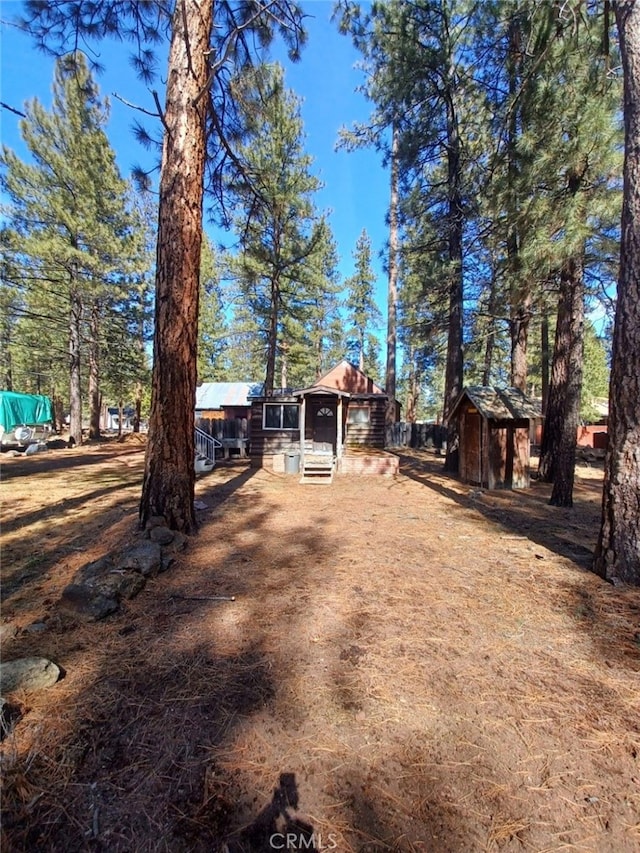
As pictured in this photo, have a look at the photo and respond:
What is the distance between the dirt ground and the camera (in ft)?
4.71

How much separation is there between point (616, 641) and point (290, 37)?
836cm

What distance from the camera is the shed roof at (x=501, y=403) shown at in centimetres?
898

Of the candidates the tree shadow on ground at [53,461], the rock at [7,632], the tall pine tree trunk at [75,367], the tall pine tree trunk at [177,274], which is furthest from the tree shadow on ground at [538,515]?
the tall pine tree trunk at [75,367]

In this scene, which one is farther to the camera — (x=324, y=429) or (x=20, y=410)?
(x=20, y=410)

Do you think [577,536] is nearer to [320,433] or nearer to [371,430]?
[371,430]

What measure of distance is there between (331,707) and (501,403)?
8.76 meters

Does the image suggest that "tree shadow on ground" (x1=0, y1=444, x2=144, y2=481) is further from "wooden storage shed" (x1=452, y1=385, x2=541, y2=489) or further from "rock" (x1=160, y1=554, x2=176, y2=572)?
"wooden storage shed" (x1=452, y1=385, x2=541, y2=489)

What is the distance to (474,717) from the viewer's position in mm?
1945

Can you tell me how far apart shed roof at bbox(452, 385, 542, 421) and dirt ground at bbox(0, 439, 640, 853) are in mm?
5330

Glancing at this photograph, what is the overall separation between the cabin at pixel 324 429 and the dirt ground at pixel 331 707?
671 centimetres

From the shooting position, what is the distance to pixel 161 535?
4176 mm

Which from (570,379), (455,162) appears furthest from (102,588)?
(455,162)

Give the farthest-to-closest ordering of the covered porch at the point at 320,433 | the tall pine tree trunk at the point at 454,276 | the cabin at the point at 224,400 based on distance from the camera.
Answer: the cabin at the point at 224,400
the covered porch at the point at 320,433
the tall pine tree trunk at the point at 454,276

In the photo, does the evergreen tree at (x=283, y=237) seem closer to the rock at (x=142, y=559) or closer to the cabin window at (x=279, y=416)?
the cabin window at (x=279, y=416)
